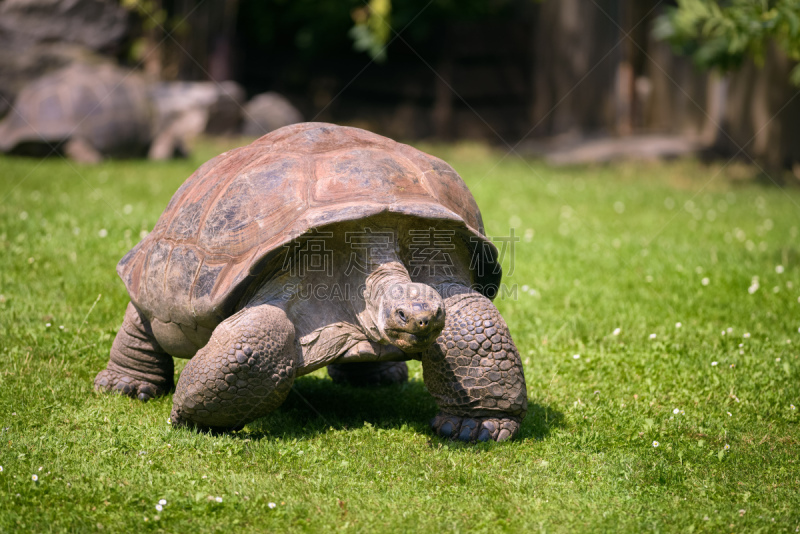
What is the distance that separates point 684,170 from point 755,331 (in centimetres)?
642

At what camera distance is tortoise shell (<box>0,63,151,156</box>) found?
9484 mm

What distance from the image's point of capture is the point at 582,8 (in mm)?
13180

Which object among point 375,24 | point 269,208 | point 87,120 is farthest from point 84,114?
point 269,208

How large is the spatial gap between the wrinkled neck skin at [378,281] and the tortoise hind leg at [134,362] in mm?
1096

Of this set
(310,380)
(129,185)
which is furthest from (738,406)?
(129,185)

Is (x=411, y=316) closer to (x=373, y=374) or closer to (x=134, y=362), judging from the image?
(x=373, y=374)

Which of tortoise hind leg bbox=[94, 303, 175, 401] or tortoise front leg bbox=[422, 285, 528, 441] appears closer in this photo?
tortoise front leg bbox=[422, 285, 528, 441]

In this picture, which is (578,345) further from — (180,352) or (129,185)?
(129,185)

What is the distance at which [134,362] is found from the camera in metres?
3.56

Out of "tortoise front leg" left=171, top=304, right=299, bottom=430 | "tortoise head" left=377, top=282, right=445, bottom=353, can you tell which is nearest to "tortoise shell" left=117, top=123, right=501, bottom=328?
"tortoise front leg" left=171, top=304, right=299, bottom=430

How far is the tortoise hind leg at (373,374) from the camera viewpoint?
3.99 metres

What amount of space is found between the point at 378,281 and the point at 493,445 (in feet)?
2.62

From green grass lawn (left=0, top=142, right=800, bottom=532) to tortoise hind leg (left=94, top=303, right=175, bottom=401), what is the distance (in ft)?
0.29

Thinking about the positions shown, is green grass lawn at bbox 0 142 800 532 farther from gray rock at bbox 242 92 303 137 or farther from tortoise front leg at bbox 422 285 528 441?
gray rock at bbox 242 92 303 137
